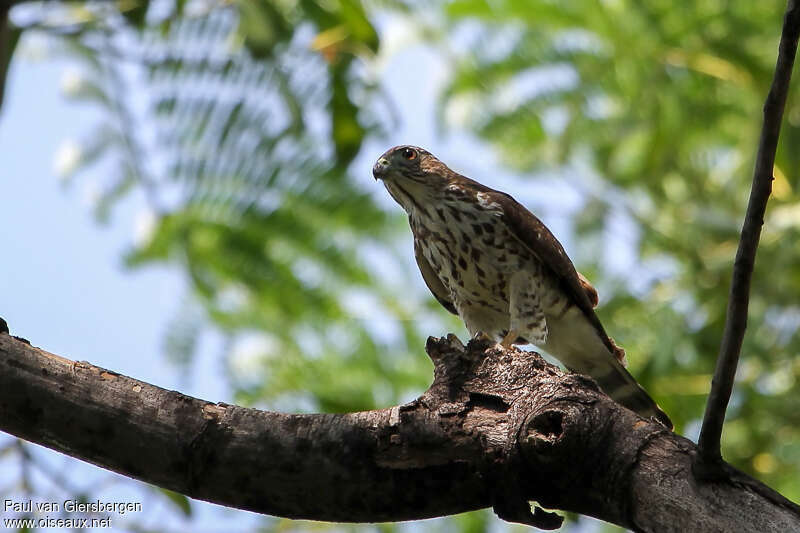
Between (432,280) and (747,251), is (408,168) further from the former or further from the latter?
(747,251)

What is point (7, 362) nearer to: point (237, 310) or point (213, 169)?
point (213, 169)

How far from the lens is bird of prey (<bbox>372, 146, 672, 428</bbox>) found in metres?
5.22

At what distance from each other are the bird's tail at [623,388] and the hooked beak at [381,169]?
151 cm

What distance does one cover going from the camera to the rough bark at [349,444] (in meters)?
3.03

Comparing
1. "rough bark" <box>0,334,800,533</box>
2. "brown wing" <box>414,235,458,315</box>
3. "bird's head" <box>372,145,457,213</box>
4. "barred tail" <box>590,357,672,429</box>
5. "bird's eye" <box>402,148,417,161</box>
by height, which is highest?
"bird's eye" <box>402,148,417,161</box>

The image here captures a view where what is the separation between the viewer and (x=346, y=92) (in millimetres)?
5957

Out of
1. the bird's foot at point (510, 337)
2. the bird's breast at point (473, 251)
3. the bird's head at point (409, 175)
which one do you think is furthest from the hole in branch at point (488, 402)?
the bird's head at point (409, 175)

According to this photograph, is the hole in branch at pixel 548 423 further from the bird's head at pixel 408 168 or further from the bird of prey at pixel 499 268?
the bird's head at pixel 408 168

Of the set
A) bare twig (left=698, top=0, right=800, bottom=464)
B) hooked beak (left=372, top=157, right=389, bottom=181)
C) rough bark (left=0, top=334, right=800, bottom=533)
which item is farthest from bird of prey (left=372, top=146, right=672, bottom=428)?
bare twig (left=698, top=0, right=800, bottom=464)

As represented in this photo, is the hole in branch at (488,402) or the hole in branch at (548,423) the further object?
the hole in branch at (488,402)

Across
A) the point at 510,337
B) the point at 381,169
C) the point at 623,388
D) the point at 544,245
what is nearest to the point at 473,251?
the point at 544,245

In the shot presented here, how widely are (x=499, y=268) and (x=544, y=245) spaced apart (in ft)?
0.83

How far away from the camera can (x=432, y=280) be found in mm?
5703

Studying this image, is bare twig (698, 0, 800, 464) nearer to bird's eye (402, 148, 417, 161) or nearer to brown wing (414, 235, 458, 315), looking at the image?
brown wing (414, 235, 458, 315)
